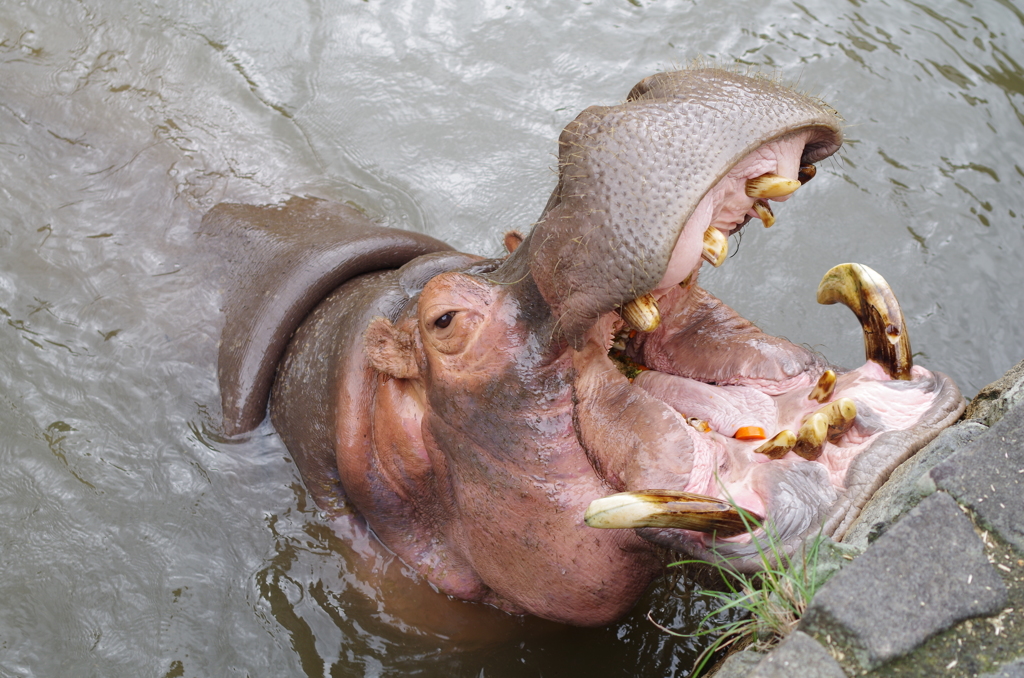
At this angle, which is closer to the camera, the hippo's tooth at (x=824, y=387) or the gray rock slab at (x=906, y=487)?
the gray rock slab at (x=906, y=487)

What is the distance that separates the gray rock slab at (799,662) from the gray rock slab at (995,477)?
0.53 m

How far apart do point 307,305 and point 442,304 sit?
134 cm

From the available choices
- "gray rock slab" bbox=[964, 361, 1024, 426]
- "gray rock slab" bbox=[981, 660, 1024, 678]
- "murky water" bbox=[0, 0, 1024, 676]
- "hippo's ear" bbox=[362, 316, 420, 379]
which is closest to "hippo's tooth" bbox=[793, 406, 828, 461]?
"gray rock slab" bbox=[964, 361, 1024, 426]

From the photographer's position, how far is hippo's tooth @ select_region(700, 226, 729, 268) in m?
2.33

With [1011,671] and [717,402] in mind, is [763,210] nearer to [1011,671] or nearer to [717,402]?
[717,402]

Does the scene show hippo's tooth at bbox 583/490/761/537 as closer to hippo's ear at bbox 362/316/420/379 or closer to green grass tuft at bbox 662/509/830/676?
green grass tuft at bbox 662/509/830/676

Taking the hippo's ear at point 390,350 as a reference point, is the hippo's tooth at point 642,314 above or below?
above

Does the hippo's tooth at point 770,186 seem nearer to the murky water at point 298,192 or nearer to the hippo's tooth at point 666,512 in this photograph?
the murky water at point 298,192

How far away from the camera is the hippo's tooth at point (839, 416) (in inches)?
97.2

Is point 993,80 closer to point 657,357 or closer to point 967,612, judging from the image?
point 657,357

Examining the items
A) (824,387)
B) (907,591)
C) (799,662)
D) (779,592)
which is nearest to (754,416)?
(824,387)

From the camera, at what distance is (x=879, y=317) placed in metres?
2.72

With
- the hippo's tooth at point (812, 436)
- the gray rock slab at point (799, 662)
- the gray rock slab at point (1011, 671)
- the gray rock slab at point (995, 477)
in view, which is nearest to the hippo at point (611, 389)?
the hippo's tooth at point (812, 436)

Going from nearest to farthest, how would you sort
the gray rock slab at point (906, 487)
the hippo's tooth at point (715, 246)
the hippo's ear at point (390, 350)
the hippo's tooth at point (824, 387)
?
the gray rock slab at point (906, 487)
the hippo's tooth at point (715, 246)
the hippo's tooth at point (824, 387)
the hippo's ear at point (390, 350)
